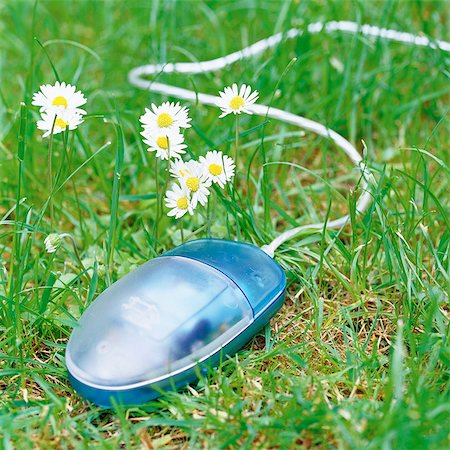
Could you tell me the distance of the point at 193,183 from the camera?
1390 millimetres

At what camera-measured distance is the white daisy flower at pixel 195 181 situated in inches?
54.7

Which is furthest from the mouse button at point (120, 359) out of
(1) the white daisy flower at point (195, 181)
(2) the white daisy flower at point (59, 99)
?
(2) the white daisy flower at point (59, 99)

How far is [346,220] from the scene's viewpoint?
158 centimetres

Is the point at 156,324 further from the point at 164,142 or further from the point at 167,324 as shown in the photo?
the point at 164,142

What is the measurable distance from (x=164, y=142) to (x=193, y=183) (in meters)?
0.10

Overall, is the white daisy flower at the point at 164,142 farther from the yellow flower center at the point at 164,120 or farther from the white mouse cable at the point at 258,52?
the white mouse cable at the point at 258,52

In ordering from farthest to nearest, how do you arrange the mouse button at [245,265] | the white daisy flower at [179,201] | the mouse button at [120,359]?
1. the white daisy flower at [179,201]
2. the mouse button at [245,265]
3. the mouse button at [120,359]

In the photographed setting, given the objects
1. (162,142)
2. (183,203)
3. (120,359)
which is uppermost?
(162,142)

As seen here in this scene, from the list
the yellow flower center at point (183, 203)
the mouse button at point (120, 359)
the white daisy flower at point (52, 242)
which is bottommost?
the mouse button at point (120, 359)

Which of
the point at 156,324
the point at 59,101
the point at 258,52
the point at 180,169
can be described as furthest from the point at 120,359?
the point at 258,52

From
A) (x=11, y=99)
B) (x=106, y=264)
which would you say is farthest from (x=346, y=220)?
(x=11, y=99)

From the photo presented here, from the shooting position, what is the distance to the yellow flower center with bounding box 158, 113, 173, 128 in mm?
1388

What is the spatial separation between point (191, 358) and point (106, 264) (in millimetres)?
356

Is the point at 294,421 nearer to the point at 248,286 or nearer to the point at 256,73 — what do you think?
the point at 248,286
